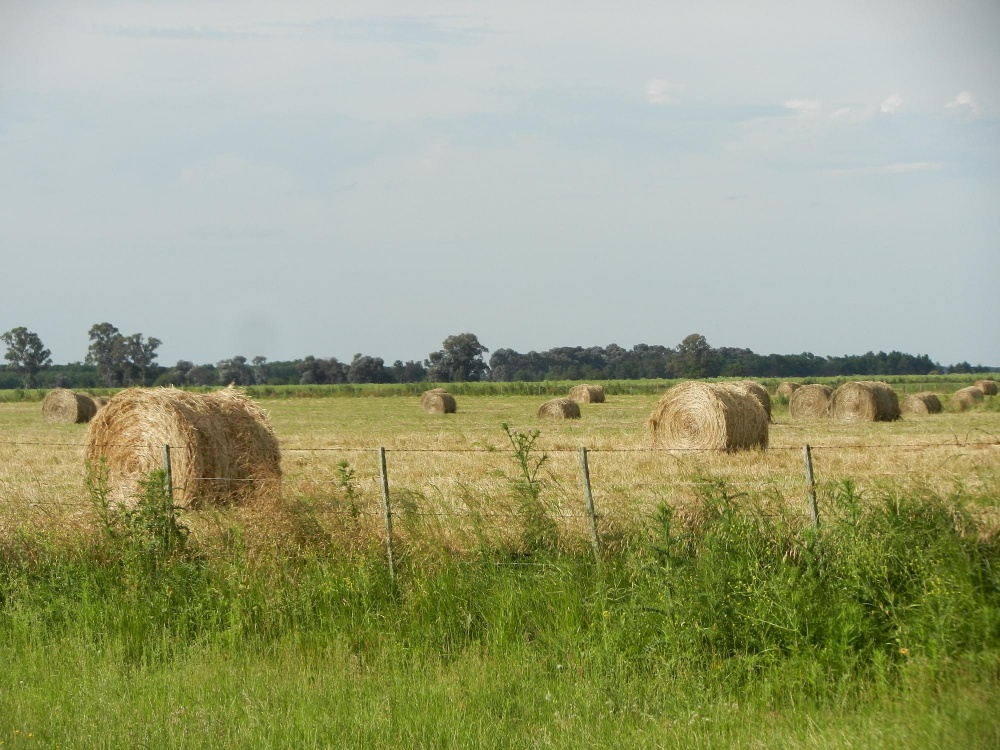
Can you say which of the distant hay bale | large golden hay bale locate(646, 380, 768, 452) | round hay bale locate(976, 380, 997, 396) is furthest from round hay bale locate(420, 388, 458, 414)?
round hay bale locate(976, 380, 997, 396)

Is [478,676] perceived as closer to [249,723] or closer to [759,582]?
[249,723]

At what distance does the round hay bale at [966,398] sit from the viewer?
38062 millimetres

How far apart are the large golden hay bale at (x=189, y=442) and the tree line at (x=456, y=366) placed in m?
83.5

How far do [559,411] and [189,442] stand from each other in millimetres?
23791

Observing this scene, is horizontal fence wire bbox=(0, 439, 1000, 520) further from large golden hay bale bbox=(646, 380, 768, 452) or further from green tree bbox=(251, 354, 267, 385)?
green tree bbox=(251, 354, 267, 385)

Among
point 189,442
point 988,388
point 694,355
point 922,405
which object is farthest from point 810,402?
point 694,355

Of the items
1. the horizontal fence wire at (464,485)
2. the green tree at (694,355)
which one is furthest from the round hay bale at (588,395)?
the green tree at (694,355)

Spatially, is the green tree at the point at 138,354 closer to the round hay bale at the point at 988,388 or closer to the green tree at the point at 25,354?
the green tree at the point at 25,354

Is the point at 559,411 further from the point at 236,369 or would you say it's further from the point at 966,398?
the point at 236,369

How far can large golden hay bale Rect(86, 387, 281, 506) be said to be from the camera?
12492 millimetres

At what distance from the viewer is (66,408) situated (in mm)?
37781

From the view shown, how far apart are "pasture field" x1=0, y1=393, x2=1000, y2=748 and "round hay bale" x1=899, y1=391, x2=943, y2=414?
29.9 m

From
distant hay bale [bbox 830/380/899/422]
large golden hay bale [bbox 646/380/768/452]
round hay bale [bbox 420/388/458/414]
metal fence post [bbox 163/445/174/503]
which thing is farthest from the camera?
round hay bale [bbox 420/388/458/414]

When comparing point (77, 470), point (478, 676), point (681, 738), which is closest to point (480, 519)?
point (478, 676)
